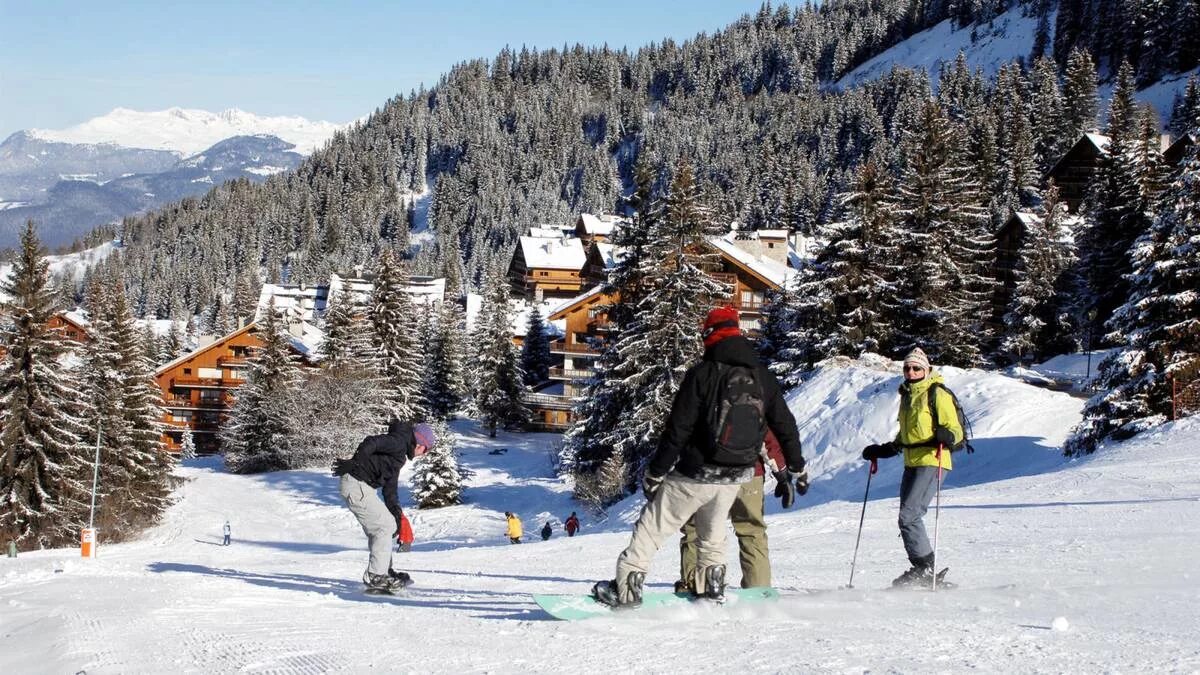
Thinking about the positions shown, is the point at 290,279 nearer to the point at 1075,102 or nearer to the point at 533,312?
the point at 533,312

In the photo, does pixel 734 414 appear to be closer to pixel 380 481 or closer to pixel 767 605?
pixel 767 605

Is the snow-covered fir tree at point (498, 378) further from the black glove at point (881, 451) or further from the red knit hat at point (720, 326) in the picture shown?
the red knit hat at point (720, 326)

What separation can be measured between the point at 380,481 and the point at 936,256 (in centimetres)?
2967

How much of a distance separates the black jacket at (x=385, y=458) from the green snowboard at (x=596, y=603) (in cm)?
272

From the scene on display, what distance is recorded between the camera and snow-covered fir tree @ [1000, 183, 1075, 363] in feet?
148

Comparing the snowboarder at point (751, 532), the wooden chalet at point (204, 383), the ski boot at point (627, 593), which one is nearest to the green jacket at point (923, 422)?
the snowboarder at point (751, 532)

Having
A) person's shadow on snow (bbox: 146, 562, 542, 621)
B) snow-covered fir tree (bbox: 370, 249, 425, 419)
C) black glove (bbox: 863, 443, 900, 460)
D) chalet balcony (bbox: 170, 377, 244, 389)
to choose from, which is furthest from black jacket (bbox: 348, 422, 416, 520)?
chalet balcony (bbox: 170, 377, 244, 389)

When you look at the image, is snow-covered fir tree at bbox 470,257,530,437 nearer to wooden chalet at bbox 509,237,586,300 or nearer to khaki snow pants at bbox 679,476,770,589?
wooden chalet at bbox 509,237,586,300

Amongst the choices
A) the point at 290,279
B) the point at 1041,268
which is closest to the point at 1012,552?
the point at 1041,268

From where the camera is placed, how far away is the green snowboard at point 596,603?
6059 millimetres

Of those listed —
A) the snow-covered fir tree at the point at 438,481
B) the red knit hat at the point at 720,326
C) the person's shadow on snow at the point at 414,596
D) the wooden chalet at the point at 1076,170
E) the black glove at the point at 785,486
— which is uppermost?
the wooden chalet at the point at 1076,170

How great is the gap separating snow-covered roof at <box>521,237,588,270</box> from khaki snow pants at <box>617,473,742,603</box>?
317ft

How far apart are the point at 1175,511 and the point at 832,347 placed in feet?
76.4

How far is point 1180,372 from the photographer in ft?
55.4
